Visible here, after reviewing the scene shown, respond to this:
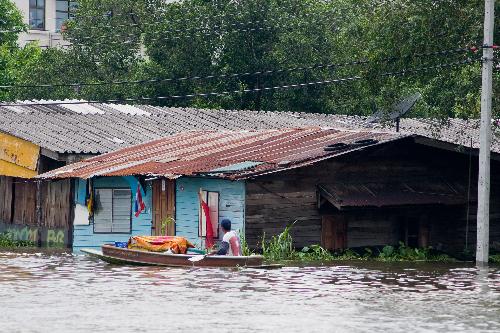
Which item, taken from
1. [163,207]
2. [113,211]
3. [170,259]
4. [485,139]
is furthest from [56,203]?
[485,139]

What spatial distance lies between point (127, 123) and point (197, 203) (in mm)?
10329

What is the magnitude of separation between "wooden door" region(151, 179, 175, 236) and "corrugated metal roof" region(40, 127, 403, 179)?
69 cm

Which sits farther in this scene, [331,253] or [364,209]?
[364,209]

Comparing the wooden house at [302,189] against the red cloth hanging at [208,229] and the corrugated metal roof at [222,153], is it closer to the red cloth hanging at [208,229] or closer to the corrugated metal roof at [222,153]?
the corrugated metal roof at [222,153]

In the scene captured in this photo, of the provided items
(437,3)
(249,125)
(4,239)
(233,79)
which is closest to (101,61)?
(233,79)

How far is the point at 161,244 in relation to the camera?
100 ft

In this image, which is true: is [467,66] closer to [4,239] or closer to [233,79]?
[4,239]

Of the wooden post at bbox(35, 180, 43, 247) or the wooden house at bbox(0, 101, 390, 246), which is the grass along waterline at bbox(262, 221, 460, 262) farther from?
the wooden post at bbox(35, 180, 43, 247)

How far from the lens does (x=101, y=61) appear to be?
62.8 m

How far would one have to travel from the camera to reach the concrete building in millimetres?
82500

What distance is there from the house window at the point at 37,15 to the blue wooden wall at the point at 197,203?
49.5m

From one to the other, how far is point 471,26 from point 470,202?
5.67m

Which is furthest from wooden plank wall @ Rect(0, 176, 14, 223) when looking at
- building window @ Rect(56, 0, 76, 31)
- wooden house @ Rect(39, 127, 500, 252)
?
building window @ Rect(56, 0, 76, 31)

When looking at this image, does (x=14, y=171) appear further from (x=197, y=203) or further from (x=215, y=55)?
(x=215, y=55)
